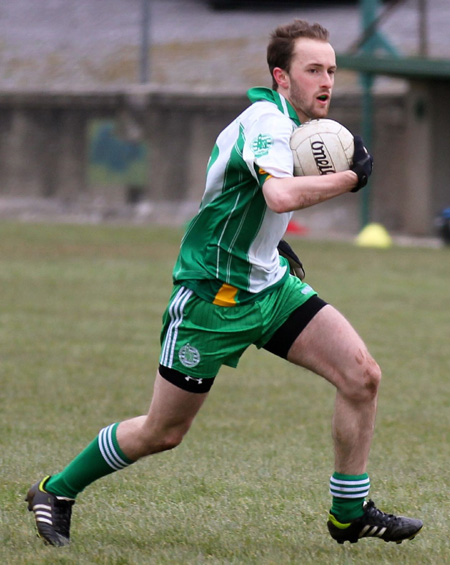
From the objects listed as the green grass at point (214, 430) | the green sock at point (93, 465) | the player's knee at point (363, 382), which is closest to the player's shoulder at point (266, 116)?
the player's knee at point (363, 382)

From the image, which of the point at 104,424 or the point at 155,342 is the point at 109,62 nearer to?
the point at 155,342

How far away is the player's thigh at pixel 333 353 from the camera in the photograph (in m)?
4.77

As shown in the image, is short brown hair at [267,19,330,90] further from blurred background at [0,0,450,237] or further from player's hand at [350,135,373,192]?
blurred background at [0,0,450,237]

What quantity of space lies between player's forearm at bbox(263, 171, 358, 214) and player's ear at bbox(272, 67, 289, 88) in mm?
514

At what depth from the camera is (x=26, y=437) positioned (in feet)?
23.7

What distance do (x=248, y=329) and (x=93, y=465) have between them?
0.90 meters

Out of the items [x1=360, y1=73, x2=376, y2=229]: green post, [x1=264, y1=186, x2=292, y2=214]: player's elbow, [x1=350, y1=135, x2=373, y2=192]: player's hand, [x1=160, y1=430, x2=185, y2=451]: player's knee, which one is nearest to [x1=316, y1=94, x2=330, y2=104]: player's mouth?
[x1=350, y1=135, x2=373, y2=192]: player's hand

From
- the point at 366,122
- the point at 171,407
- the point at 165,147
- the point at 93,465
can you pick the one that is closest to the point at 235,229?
the point at 171,407

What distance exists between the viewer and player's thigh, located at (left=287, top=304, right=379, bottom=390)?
4.77 meters

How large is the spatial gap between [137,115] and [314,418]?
20.8m

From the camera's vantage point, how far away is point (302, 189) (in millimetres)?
4430

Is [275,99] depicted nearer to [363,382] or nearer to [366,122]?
[363,382]

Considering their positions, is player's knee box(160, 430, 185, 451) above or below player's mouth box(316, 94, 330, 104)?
below

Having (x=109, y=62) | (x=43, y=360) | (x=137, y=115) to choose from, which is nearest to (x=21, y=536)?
(x=43, y=360)
